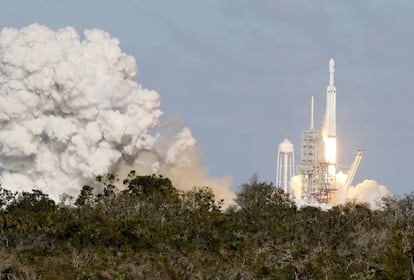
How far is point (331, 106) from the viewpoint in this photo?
88125 mm

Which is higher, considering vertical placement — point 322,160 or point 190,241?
point 322,160

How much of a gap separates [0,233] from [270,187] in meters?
Answer: 25.9

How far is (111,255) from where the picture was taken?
39.1 metres

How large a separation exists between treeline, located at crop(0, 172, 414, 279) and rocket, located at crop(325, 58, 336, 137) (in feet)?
101

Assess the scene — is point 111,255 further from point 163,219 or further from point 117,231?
point 163,219

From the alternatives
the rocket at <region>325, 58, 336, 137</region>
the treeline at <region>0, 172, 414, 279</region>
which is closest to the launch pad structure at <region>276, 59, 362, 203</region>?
the rocket at <region>325, 58, 336, 137</region>

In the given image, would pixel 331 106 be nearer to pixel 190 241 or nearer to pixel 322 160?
pixel 322 160

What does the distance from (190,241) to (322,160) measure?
43889 mm

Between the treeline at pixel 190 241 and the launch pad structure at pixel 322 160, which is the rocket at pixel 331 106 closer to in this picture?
the launch pad structure at pixel 322 160

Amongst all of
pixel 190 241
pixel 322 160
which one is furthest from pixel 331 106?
pixel 190 241

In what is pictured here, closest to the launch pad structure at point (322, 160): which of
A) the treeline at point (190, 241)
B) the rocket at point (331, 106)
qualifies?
the rocket at point (331, 106)

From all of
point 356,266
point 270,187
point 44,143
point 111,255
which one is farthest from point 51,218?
point 44,143

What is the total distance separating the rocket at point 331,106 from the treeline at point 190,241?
30.8 m

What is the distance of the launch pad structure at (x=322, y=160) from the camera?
275 ft
